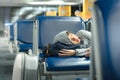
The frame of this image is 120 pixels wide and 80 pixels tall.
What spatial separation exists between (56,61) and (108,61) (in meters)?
1.34

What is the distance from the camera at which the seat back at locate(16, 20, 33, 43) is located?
5.23 metres

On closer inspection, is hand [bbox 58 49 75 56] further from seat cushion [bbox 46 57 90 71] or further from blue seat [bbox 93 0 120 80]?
blue seat [bbox 93 0 120 80]

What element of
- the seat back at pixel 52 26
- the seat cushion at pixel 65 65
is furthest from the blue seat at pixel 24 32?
the seat cushion at pixel 65 65

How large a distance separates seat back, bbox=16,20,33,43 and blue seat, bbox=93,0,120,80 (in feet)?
13.6

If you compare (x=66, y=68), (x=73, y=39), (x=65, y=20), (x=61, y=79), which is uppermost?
(x=65, y=20)

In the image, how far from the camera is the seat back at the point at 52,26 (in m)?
3.25

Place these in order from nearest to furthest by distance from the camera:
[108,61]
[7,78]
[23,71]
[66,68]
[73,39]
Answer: [108,61] → [23,71] → [66,68] → [73,39] → [7,78]

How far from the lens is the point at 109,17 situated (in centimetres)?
105

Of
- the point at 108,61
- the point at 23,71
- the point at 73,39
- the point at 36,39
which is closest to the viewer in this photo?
the point at 108,61

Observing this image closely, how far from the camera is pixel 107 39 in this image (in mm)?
1028

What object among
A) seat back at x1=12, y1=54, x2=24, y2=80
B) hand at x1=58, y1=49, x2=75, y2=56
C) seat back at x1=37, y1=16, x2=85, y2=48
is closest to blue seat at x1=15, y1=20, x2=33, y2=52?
seat back at x1=37, y1=16, x2=85, y2=48

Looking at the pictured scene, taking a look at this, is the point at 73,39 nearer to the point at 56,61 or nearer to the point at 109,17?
the point at 56,61

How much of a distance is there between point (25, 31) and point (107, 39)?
4.32 meters

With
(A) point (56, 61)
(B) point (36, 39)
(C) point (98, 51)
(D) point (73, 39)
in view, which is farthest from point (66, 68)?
(C) point (98, 51)
